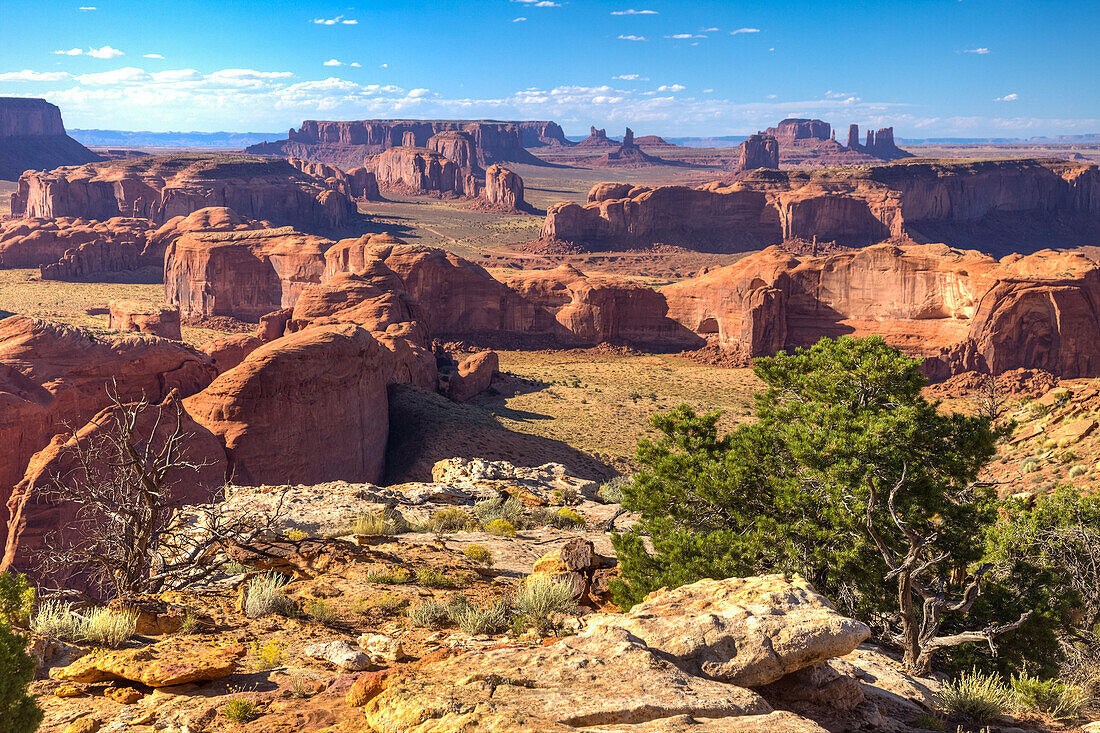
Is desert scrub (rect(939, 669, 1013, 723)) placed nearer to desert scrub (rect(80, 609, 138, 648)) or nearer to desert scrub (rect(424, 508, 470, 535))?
desert scrub (rect(80, 609, 138, 648))

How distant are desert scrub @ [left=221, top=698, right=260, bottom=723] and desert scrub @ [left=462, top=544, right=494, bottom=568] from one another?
7.52m

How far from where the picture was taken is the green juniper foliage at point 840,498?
11.9 m

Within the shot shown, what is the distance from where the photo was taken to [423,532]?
18.7 meters

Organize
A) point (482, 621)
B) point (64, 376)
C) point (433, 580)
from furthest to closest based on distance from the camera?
point (64, 376), point (433, 580), point (482, 621)

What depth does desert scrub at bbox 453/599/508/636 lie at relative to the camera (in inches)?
415

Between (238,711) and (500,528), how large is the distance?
1175 cm

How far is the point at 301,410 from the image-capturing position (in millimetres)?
28531

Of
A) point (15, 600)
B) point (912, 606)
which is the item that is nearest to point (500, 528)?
point (912, 606)

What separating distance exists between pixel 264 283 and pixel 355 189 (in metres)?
104

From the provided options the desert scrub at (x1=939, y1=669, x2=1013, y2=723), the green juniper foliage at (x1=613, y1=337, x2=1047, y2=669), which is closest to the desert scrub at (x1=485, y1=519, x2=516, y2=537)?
the green juniper foliage at (x1=613, y1=337, x2=1047, y2=669)

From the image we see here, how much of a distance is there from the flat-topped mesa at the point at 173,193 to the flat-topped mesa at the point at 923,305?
8327cm

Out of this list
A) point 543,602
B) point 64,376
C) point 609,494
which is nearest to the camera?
point 543,602

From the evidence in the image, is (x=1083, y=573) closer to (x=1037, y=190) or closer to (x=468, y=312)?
(x=468, y=312)

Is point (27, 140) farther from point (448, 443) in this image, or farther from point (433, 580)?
point (433, 580)
